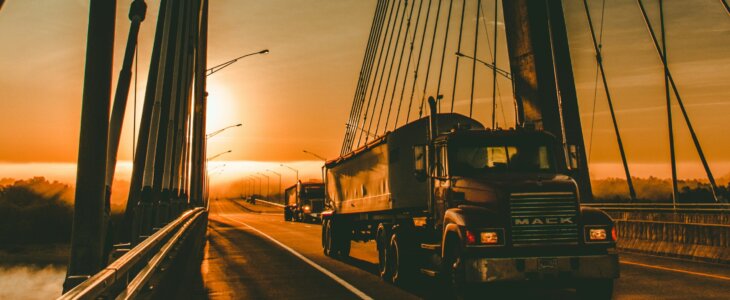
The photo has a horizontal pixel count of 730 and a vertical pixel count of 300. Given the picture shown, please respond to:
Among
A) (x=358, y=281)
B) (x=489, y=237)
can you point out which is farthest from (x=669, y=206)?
(x=489, y=237)

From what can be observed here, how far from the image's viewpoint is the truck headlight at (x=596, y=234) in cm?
939

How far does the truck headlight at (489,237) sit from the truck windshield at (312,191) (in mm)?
45906

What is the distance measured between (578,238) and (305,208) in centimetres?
4622

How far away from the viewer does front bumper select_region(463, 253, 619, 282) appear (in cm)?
912

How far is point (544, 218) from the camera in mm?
9461

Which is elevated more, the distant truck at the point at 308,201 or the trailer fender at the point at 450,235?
the distant truck at the point at 308,201

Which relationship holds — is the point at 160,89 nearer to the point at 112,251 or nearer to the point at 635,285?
Answer: the point at 112,251

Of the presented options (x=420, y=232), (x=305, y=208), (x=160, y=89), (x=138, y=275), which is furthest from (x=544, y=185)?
(x=305, y=208)

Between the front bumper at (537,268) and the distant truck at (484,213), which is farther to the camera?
the distant truck at (484,213)

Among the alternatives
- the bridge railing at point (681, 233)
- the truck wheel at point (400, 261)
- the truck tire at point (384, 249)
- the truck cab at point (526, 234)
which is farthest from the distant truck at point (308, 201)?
the truck cab at point (526, 234)

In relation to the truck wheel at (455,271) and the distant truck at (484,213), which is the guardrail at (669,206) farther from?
the truck wheel at (455,271)

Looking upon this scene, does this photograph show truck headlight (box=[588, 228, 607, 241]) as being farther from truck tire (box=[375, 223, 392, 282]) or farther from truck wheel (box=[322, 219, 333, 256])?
truck wheel (box=[322, 219, 333, 256])

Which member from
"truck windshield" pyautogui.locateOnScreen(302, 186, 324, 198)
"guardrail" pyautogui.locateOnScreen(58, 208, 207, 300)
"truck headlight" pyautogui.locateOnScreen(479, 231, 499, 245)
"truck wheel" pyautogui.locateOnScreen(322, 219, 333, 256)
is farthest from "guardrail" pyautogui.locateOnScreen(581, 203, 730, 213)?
"truck windshield" pyautogui.locateOnScreen(302, 186, 324, 198)

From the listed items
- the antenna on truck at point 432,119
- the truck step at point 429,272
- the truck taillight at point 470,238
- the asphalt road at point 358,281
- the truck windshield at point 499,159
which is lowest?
the asphalt road at point 358,281
